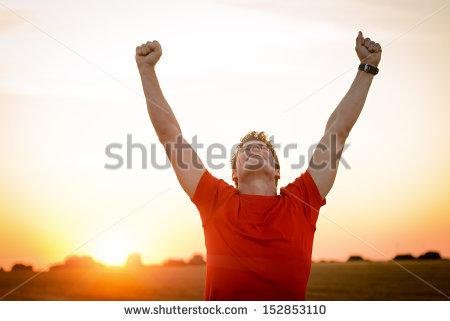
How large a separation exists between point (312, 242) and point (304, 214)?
0.19 metres

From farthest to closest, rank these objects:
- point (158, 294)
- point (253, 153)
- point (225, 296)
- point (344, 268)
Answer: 1. point (344, 268)
2. point (158, 294)
3. point (253, 153)
4. point (225, 296)

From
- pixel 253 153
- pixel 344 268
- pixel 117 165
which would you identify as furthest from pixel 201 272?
pixel 253 153

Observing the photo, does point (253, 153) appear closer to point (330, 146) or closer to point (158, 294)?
point (330, 146)

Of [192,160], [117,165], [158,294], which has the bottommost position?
[158,294]

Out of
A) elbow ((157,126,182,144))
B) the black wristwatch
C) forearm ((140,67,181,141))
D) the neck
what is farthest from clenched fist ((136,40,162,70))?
the black wristwatch

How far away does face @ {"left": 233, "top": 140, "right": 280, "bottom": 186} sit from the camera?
166 inches

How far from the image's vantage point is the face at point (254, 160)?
4219 millimetres

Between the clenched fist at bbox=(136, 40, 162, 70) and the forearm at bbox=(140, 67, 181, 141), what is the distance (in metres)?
0.14

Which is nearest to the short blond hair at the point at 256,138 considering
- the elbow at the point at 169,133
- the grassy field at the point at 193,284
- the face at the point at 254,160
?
the face at the point at 254,160

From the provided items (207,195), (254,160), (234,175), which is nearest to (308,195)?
(254,160)

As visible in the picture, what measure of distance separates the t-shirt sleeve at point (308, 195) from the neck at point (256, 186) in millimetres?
150

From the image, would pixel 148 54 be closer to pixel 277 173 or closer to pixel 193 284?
pixel 277 173

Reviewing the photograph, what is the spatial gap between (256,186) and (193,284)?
23519mm

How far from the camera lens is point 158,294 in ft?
78.5
